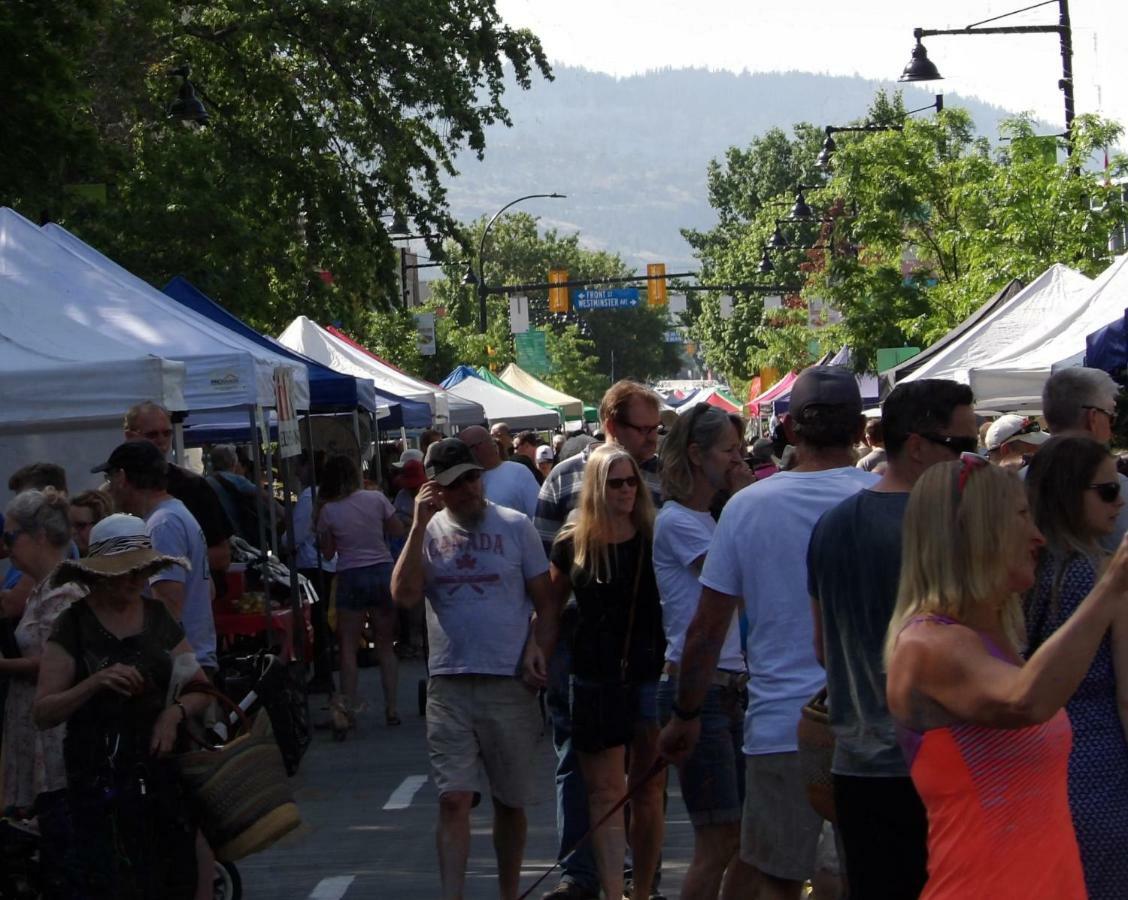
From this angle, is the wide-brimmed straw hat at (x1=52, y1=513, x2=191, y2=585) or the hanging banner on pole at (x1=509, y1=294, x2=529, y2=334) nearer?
the wide-brimmed straw hat at (x1=52, y1=513, x2=191, y2=585)

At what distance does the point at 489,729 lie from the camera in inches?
290

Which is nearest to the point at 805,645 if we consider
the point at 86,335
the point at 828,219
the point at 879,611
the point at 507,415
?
the point at 879,611

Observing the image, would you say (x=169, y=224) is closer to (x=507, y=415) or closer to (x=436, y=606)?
(x=507, y=415)

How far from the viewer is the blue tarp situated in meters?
10.3

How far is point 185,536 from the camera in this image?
8109 millimetres

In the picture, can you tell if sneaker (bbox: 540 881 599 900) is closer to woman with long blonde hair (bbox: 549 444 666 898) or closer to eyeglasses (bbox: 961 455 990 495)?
woman with long blonde hair (bbox: 549 444 666 898)

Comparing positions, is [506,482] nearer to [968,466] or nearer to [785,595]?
[785,595]

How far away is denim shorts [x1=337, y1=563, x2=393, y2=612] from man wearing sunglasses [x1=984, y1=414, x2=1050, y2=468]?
5228 millimetres

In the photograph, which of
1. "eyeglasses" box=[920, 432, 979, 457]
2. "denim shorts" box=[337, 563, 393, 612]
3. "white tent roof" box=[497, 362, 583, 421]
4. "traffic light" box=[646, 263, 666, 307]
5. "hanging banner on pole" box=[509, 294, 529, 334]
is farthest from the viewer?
"hanging banner on pole" box=[509, 294, 529, 334]

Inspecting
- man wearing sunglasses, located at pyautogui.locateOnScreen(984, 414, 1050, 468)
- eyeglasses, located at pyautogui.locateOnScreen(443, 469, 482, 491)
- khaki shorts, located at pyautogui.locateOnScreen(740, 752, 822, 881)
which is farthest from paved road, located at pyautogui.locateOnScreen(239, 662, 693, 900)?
man wearing sunglasses, located at pyautogui.locateOnScreen(984, 414, 1050, 468)

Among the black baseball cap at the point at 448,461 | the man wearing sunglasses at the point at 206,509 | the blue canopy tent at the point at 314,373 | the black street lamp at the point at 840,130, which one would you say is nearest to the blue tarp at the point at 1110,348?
the black baseball cap at the point at 448,461

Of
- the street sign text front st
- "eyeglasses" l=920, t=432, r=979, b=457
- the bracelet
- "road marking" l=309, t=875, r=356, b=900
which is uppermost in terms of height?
the street sign text front st

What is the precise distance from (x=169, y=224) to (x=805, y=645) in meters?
19.8

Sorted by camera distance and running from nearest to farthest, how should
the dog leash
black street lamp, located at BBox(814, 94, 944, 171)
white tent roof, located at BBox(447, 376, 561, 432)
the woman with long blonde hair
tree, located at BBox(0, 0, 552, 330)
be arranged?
the dog leash < the woman with long blonde hair < tree, located at BBox(0, 0, 552, 330) < black street lamp, located at BBox(814, 94, 944, 171) < white tent roof, located at BBox(447, 376, 561, 432)
